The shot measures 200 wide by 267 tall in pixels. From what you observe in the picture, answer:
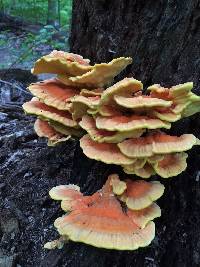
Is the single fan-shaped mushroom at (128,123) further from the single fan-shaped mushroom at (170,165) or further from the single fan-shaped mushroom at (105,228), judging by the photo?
the single fan-shaped mushroom at (105,228)

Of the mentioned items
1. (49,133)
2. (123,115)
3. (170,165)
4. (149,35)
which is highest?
(149,35)

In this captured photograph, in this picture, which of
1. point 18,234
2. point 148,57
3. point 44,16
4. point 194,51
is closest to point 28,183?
point 18,234

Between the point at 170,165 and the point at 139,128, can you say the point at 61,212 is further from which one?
the point at 139,128

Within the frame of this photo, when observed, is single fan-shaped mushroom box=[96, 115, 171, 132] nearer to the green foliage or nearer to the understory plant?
the understory plant

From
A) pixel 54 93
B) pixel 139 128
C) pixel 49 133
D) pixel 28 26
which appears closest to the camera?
pixel 139 128

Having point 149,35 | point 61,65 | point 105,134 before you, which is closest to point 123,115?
point 105,134

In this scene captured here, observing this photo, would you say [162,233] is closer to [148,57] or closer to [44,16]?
[148,57]
